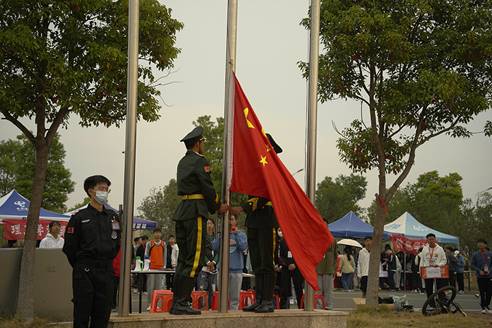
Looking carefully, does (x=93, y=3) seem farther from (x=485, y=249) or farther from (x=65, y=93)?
(x=485, y=249)

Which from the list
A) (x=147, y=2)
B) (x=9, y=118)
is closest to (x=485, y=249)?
(x=147, y=2)

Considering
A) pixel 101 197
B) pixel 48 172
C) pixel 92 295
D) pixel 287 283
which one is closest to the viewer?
pixel 92 295

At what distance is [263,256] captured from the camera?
8.99 metres

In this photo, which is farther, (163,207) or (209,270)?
(163,207)

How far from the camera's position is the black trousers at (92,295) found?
7.09 metres

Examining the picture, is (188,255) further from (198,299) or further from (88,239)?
(198,299)

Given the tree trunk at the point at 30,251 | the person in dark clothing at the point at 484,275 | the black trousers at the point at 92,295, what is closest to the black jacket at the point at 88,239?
the black trousers at the point at 92,295

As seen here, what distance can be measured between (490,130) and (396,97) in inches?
130

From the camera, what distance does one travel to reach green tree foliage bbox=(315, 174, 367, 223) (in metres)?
78.0

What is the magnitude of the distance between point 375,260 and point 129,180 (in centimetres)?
1027

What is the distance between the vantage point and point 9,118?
12.6 m

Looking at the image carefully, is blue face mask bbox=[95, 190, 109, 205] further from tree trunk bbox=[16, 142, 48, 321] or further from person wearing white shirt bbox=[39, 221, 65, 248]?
person wearing white shirt bbox=[39, 221, 65, 248]

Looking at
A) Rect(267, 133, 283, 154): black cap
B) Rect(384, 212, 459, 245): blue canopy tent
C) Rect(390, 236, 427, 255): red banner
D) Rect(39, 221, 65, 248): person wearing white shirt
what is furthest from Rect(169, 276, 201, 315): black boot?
Rect(384, 212, 459, 245): blue canopy tent

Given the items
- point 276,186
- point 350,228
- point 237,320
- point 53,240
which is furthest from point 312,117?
point 350,228
